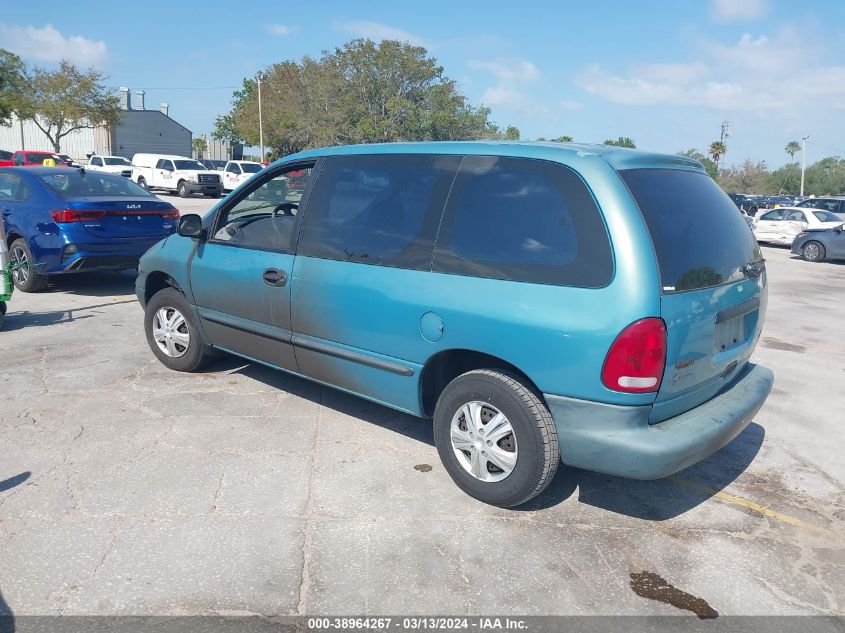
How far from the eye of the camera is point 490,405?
11.9 feet

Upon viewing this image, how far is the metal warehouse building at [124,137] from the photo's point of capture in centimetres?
5756

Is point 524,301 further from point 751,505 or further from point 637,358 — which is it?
point 751,505

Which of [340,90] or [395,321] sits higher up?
[340,90]

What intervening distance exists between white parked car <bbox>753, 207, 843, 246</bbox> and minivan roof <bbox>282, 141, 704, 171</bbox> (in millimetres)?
18496

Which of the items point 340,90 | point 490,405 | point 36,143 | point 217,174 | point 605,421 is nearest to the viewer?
point 605,421

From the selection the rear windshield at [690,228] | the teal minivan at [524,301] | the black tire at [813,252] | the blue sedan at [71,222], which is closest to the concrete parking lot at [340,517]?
the teal minivan at [524,301]

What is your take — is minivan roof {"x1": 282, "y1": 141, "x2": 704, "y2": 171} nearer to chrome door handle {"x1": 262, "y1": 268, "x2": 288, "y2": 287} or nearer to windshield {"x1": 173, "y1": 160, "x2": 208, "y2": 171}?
chrome door handle {"x1": 262, "y1": 268, "x2": 288, "y2": 287}

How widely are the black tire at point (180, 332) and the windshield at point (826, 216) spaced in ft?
65.4

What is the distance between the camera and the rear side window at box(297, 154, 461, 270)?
397 cm

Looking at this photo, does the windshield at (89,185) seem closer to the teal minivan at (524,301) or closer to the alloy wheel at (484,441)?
the teal minivan at (524,301)

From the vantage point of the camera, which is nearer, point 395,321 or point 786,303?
point 395,321

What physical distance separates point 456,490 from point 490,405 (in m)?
0.65

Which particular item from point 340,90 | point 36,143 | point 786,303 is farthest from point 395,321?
point 36,143

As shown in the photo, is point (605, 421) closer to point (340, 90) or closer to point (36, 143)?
point (340, 90)
